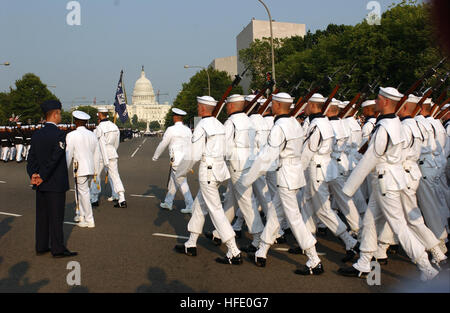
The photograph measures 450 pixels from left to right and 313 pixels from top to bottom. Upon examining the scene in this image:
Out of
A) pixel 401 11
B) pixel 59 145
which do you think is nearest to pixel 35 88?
pixel 401 11

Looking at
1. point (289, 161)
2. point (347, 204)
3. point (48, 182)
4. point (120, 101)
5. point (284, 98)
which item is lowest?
point (347, 204)

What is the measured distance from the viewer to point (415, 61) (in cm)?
2823

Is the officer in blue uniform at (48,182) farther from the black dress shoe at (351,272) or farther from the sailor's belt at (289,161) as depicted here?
the black dress shoe at (351,272)

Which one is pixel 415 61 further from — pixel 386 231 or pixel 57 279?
pixel 57 279

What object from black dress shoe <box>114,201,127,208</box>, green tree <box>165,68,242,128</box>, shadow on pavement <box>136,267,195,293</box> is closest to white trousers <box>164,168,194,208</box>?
black dress shoe <box>114,201,127,208</box>

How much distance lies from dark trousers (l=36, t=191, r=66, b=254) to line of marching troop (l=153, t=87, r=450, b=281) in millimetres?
1618

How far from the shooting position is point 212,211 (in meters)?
6.12

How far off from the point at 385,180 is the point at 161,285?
2646 millimetres

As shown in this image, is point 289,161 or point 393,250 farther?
point 393,250

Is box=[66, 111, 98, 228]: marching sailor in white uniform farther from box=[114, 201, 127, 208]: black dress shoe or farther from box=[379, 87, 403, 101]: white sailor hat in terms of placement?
box=[379, 87, 403, 101]: white sailor hat

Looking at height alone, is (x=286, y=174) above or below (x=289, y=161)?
below

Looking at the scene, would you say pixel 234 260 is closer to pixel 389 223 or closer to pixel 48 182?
pixel 389 223

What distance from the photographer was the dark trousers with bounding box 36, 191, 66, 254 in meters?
6.40

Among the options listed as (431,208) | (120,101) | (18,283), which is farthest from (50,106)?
(120,101)
